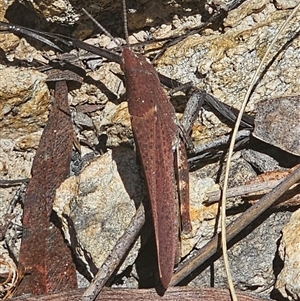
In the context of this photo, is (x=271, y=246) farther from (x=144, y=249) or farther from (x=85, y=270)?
(x=85, y=270)

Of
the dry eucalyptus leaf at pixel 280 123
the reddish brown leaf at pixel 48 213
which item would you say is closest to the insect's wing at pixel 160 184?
the dry eucalyptus leaf at pixel 280 123

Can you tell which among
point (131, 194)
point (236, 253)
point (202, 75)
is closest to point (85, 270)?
point (131, 194)

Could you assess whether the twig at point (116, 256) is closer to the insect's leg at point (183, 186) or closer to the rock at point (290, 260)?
the insect's leg at point (183, 186)

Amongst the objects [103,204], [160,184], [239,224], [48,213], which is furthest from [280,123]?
[48,213]

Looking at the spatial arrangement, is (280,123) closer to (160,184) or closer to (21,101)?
(160,184)

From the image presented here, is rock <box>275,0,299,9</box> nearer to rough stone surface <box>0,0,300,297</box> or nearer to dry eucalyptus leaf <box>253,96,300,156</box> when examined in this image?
rough stone surface <box>0,0,300,297</box>
